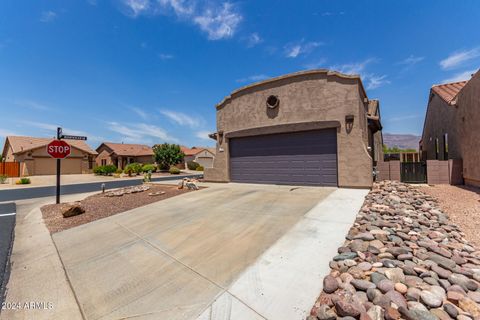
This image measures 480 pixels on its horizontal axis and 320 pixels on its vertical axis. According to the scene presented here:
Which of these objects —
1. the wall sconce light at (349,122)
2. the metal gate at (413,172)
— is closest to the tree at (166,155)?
the wall sconce light at (349,122)

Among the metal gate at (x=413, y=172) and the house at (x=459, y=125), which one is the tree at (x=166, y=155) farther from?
the house at (x=459, y=125)

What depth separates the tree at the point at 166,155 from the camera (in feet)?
104

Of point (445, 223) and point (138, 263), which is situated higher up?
point (445, 223)

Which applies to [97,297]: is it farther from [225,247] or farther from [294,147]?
[294,147]

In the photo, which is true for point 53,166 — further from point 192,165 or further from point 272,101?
point 272,101

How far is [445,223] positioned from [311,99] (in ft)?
23.2

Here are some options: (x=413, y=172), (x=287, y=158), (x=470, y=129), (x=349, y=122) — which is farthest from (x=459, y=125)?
(x=287, y=158)

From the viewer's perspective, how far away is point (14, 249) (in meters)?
4.59

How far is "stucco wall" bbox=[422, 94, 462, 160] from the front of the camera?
35.0 feet

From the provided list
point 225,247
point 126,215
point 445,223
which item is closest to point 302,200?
point 445,223

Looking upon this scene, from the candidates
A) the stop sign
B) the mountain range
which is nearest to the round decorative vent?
the stop sign

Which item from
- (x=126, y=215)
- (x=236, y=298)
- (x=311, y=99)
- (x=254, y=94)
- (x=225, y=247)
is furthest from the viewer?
(x=254, y=94)

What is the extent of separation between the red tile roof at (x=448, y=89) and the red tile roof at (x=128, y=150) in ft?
122

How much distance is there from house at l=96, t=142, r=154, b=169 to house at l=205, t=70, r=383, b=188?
2853 cm
